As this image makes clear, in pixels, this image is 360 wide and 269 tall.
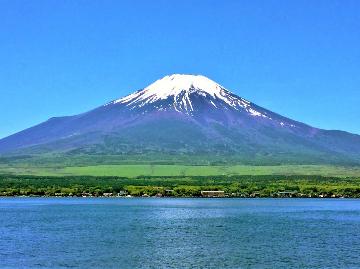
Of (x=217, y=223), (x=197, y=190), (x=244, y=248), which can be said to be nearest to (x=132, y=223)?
(x=217, y=223)

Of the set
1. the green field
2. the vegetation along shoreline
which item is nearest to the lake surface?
the vegetation along shoreline

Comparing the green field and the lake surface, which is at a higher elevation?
the green field

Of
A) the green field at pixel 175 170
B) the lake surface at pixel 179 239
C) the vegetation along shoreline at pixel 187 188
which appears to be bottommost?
the lake surface at pixel 179 239

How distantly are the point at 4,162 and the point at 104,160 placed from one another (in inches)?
896

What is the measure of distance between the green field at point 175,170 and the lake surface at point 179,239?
221 feet

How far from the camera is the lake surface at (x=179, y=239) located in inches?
1310

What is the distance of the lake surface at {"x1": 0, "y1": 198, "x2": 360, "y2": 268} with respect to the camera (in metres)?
33.3

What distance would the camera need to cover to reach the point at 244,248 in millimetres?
38469

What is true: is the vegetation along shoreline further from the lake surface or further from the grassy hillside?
the lake surface

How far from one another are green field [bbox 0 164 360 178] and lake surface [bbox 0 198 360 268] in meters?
67.4

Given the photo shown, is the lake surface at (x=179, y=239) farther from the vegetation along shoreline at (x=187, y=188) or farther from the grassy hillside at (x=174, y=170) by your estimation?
the grassy hillside at (x=174, y=170)

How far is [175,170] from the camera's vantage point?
140m

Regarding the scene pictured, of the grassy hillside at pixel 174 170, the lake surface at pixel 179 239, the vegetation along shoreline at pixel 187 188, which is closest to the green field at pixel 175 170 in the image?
the grassy hillside at pixel 174 170

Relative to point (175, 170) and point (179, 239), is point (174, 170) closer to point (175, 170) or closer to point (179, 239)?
point (175, 170)
